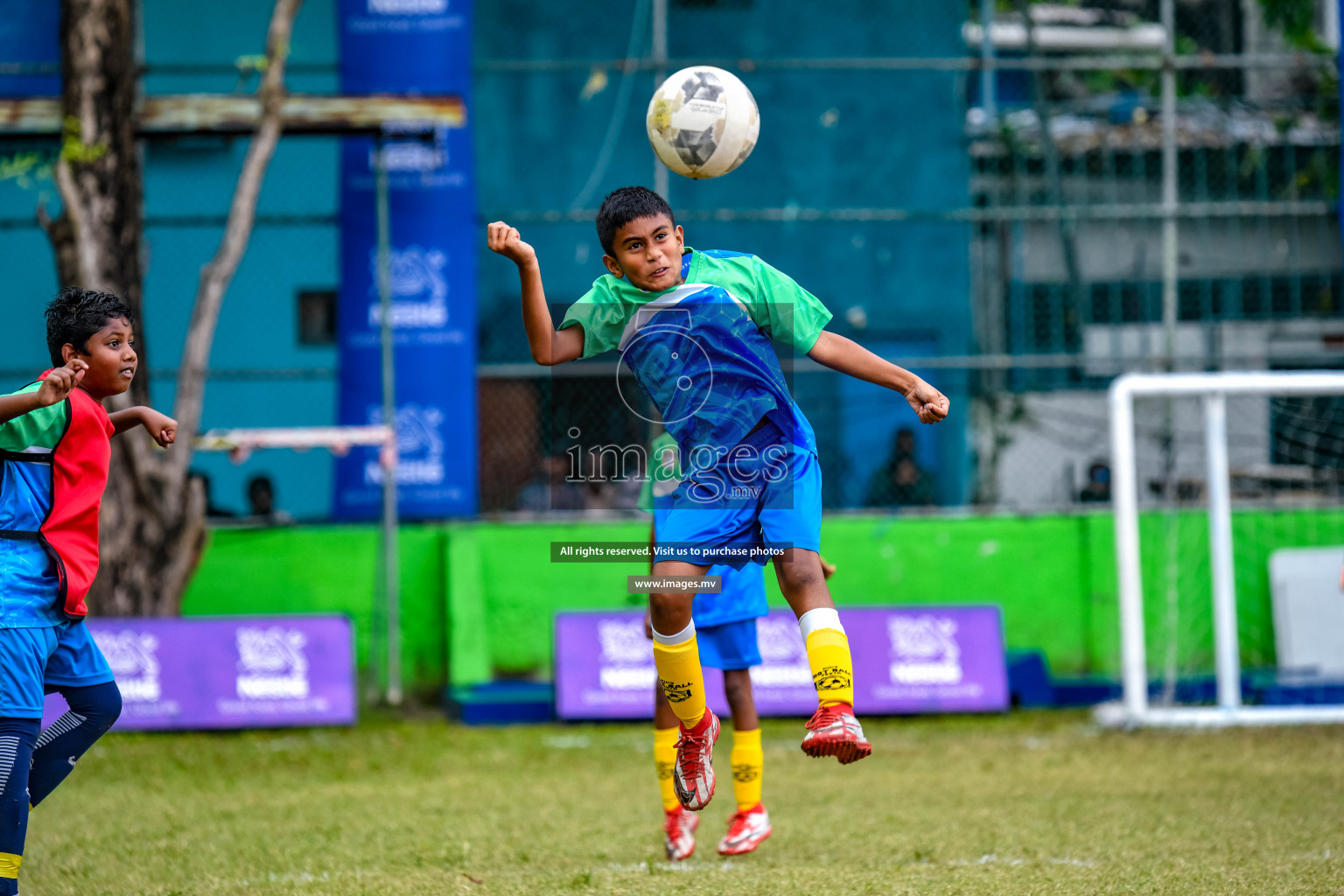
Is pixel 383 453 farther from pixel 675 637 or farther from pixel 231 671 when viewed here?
pixel 675 637

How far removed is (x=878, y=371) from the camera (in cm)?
444

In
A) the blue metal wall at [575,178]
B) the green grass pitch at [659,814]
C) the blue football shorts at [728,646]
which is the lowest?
the green grass pitch at [659,814]

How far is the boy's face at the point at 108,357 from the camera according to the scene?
427 cm

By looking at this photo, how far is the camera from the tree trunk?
Result: 9.61 metres

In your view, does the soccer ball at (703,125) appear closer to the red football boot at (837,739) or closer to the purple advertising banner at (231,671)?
the red football boot at (837,739)

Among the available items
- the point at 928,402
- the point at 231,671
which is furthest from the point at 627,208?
the point at 231,671

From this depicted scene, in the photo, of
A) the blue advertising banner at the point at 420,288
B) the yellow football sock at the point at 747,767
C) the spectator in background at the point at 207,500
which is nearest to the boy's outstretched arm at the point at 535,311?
the yellow football sock at the point at 747,767

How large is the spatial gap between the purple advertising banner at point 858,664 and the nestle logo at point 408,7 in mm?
4648

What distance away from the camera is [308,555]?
34.1 ft

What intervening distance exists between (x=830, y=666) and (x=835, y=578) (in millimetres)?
6070

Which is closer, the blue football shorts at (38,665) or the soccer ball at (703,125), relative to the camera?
the blue football shorts at (38,665)

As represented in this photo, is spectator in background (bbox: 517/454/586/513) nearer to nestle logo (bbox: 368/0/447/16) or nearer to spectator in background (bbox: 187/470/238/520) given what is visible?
spectator in background (bbox: 187/470/238/520)

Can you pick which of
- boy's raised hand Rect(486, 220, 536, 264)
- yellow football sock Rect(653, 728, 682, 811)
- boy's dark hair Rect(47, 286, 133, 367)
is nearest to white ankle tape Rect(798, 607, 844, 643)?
yellow football sock Rect(653, 728, 682, 811)

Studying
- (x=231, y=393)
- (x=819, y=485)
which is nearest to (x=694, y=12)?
(x=231, y=393)
